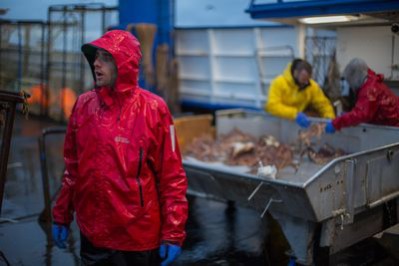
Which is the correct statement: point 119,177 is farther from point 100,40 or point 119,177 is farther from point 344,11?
point 344,11

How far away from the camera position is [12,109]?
12.1 ft

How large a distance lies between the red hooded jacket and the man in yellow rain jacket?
107cm

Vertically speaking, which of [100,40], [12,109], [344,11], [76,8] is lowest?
[12,109]

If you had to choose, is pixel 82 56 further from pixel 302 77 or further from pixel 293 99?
pixel 302 77

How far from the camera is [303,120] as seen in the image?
21.1 ft

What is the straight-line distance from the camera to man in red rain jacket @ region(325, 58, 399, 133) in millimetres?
5211

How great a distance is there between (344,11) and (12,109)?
336 centimetres

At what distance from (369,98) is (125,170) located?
312 centimetres

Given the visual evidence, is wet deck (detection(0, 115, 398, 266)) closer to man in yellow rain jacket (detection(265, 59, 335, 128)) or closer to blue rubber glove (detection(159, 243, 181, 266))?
man in yellow rain jacket (detection(265, 59, 335, 128))

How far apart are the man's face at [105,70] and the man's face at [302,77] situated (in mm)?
3810

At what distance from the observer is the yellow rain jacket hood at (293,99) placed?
667 centimetres

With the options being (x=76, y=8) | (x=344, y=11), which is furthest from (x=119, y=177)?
(x=76, y=8)

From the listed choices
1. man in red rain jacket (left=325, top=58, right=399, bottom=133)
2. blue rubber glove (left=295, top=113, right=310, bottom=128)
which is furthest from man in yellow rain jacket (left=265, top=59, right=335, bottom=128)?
man in red rain jacket (left=325, top=58, right=399, bottom=133)

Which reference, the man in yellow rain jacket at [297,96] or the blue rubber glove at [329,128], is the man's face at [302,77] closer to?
the man in yellow rain jacket at [297,96]
